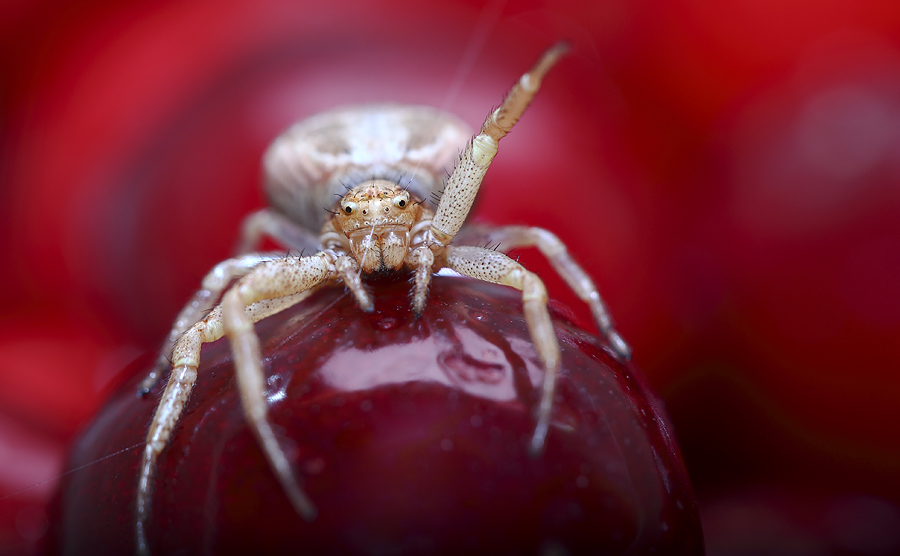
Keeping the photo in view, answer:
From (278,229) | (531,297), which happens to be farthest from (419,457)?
(278,229)

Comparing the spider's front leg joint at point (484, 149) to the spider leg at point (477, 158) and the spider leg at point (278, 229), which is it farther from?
the spider leg at point (278, 229)

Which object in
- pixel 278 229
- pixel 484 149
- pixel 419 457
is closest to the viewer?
pixel 419 457

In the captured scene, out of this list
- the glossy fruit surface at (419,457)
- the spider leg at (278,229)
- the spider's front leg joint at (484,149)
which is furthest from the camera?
the spider leg at (278,229)

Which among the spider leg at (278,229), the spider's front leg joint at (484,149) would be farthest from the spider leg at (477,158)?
→ the spider leg at (278,229)

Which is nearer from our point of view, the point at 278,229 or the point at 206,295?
the point at 206,295

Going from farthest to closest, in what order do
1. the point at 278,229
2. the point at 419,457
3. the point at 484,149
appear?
the point at 278,229
the point at 484,149
the point at 419,457

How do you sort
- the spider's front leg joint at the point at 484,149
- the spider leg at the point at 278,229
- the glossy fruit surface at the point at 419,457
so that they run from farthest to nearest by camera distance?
the spider leg at the point at 278,229 < the spider's front leg joint at the point at 484,149 < the glossy fruit surface at the point at 419,457

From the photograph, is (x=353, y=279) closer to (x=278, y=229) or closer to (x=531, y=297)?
(x=531, y=297)
